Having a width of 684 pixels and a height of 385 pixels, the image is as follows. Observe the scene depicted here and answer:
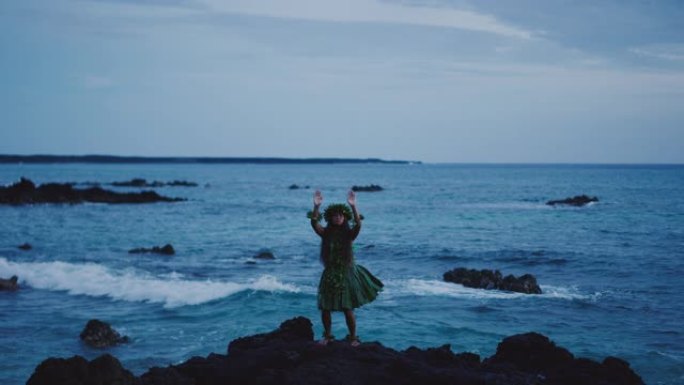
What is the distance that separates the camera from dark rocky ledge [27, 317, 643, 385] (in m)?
8.55

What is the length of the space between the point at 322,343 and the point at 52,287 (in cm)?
1717

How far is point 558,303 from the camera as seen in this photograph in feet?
67.6

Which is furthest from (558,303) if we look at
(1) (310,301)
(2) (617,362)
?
(2) (617,362)

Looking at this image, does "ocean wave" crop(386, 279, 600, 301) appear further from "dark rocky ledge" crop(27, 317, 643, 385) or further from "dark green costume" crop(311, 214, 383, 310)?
"dark green costume" crop(311, 214, 383, 310)

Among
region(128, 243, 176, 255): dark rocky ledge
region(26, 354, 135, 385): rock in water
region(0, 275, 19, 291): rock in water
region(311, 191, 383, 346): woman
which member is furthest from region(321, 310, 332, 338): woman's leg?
region(128, 243, 176, 255): dark rocky ledge

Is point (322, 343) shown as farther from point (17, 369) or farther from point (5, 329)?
point (5, 329)

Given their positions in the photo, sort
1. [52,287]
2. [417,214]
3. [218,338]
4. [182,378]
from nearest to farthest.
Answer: [182,378] → [218,338] → [52,287] → [417,214]

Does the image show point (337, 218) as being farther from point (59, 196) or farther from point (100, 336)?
point (59, 196)

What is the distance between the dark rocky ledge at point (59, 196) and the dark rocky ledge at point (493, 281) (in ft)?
170

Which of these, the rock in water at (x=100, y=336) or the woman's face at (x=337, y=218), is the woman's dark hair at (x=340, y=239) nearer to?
the woman's face at (x=337, y=218)

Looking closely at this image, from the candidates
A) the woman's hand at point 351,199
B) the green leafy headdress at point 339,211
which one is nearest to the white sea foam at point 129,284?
the green leafy headdress at point 339,211

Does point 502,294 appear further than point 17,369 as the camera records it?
Yes

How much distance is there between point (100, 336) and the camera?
53.0 ft

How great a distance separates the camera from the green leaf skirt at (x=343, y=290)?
32.9 feet
